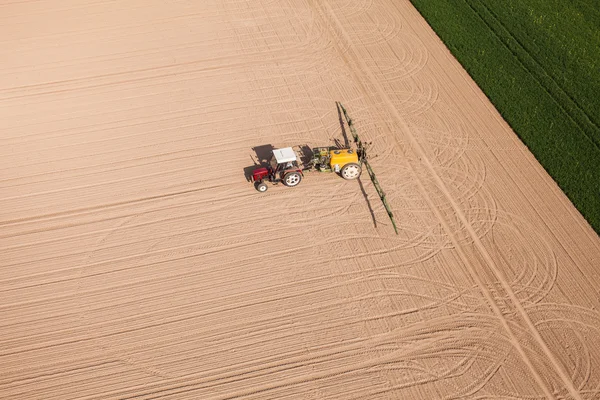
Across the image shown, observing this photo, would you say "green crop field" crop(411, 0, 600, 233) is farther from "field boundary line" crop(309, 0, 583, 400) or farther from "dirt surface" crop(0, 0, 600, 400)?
"field boundary line" crop(309, 0, 583, 400)

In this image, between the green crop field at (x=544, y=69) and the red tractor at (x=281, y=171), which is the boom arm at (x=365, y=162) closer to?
the red tractor at (x=281, y=171)

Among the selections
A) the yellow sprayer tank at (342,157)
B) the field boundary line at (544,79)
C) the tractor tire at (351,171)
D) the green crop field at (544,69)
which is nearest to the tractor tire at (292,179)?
the yellow sprayer tank at (342,157)

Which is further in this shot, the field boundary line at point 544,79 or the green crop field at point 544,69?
the field boundary line at point 544,79

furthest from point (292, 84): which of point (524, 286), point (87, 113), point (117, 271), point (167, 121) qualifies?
point (524, 286)

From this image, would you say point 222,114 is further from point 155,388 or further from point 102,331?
point 155,388

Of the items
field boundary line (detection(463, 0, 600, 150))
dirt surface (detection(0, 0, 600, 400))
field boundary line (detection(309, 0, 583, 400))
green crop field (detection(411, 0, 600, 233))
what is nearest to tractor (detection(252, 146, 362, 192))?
dirt surface (detection(0, 0, 600, 400))

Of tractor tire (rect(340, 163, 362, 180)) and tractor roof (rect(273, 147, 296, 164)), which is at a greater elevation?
tractor roof (rect(273, 147, 296, 164))

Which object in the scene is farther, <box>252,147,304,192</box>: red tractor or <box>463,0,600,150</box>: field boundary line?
<box>463,0,600,150</box>: field boundary line
